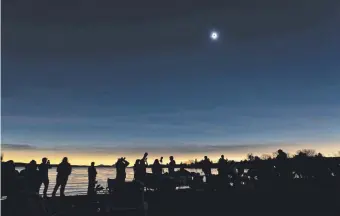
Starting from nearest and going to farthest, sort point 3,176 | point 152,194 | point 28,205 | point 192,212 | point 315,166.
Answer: point 28,205 → point 3,176 → point 192,212 → point 152,194 → point 315,166

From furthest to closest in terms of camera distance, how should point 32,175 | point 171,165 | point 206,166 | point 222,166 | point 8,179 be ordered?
point 206,166
point 171,165
point 222,166
point 32,175
point 8,179

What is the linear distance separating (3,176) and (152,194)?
8198mm

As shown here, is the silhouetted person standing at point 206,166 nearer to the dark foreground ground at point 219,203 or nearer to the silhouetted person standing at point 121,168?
the dark foreground ground at point 219,203

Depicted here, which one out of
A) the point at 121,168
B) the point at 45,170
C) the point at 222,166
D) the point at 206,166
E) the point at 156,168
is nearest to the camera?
the point at 45,170

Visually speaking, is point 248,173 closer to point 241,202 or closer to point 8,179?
point 241,202

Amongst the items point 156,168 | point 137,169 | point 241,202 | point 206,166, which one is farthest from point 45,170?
point 206,166

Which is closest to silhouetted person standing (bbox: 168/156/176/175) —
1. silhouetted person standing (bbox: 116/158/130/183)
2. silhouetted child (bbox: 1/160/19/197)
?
silhouetted person standing (bbox: 116/158/130/183)

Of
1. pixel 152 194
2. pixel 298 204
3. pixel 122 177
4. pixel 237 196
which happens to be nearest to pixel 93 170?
pixel 122 177

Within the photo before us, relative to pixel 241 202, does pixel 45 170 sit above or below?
above

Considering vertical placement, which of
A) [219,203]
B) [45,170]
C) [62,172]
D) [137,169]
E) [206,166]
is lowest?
[219,203]

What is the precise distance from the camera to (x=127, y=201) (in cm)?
1535

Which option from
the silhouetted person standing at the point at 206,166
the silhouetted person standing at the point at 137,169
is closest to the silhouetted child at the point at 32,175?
the silhouetted person standing at the point at 137,169

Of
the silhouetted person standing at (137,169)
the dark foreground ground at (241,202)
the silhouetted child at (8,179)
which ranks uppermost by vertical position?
the silhouetted person standing at (137,169)

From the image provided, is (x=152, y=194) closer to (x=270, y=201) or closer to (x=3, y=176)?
(x=270, y=201)
